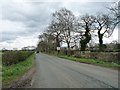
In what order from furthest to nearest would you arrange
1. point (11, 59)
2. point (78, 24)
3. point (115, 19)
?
point (78, 24) < point (11, 59) < point (115, 19)

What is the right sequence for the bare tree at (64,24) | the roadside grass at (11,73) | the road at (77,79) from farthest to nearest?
1. the bare tree at (64,24)
2. the roadside grass at (11,73)
3. the road at (77,79)

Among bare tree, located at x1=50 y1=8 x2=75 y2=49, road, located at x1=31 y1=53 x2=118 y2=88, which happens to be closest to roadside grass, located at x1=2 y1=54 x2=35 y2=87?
road, located at x1=31 y1=53 x2=118 y2=88

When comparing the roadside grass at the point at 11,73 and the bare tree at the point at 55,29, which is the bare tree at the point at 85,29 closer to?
the bare tree at the point at 55,29

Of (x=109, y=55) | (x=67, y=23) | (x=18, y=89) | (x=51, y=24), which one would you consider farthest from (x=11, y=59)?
(x=51, y=24)

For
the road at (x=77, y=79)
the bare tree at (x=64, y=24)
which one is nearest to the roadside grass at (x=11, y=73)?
the road at (x=77, y=79)

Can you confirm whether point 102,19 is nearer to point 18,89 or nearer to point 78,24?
point 78,24

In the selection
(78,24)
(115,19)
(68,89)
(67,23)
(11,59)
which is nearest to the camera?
(68,89)

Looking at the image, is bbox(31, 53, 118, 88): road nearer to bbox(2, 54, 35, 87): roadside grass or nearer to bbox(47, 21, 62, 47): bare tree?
bbox(2, 54, 35, 87): roadside grass

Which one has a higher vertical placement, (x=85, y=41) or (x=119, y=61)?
(x=85, y=41)

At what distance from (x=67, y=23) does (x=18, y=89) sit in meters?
61.7

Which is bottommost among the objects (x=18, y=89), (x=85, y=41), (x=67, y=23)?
(x=18, y=89)

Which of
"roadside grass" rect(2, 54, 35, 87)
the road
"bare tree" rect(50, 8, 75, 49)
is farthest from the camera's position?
"bare tree" rect(50, 8, 75, 49)

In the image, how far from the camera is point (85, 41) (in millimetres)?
74625

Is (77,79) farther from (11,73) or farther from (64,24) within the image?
(64,24)
